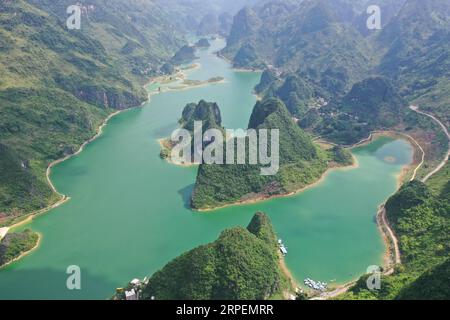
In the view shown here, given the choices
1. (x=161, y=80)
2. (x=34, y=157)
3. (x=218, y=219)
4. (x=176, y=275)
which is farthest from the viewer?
(x=161, y=80)

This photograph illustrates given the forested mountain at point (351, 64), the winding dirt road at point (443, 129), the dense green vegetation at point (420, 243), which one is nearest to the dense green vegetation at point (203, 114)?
the forested mountain at point (351, 64)

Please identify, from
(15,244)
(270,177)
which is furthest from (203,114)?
(15,244)

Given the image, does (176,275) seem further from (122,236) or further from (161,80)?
(161,80)

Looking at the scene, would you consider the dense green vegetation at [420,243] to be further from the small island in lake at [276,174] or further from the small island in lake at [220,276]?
the small island in lake at [276,174]

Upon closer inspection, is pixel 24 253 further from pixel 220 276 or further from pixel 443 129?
pixel 443 129

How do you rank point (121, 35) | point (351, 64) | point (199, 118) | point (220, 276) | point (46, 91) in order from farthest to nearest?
point (121, 35)
point (351, 64)
point (46, 91)
point (199, 118)
point (220, 276)
